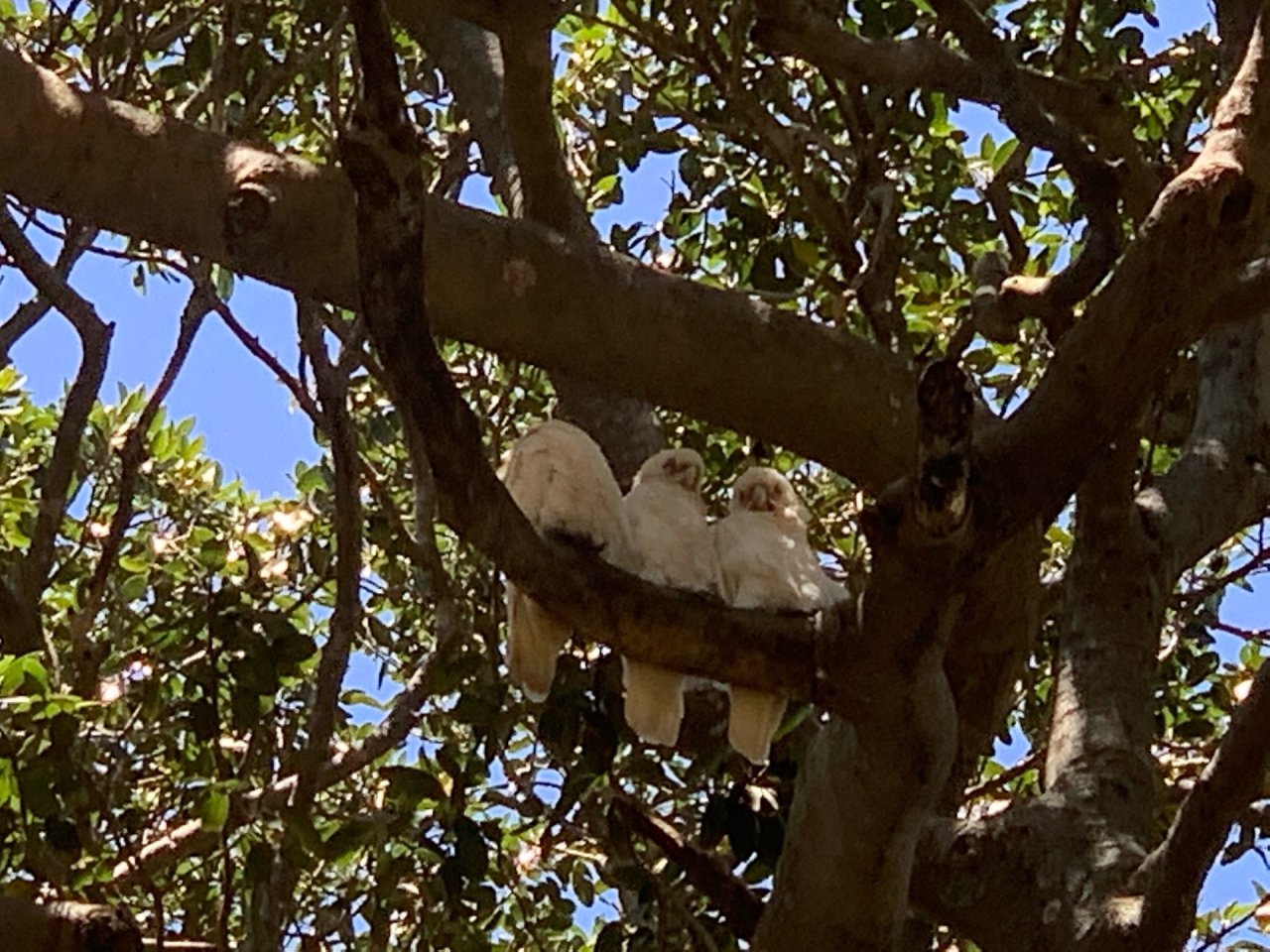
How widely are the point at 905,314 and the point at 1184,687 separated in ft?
3.62

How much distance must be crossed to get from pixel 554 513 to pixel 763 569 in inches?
13.9

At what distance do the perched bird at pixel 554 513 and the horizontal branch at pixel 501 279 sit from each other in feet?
0.47

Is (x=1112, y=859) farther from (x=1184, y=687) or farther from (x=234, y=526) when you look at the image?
(x=234, y=526)

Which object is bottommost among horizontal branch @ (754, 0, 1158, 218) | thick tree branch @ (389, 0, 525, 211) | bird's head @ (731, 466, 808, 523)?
bird's head @ (731, 466, 808, 523)

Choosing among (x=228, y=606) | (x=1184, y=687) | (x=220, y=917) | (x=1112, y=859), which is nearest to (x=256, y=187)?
(x=228, y=606)

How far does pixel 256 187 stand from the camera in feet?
8.25

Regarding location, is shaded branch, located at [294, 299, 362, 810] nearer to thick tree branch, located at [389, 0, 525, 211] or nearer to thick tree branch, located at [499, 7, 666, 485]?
thick tree branch, located at [499, 7, 666, 485]

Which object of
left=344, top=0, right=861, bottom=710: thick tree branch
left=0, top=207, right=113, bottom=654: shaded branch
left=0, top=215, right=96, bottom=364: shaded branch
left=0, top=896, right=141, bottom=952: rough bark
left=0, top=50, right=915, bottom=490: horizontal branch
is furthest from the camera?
left=0, top=215, right=96, bottom=364: shaded branch

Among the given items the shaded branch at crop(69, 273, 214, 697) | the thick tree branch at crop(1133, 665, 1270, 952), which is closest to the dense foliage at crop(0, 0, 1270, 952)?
the shaded branch at crop(69, 273, 214, 697)

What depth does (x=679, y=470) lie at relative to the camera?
310cm

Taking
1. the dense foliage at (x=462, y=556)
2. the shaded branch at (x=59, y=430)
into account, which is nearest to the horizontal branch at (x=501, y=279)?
the dense foliage at (x=462, y=556)

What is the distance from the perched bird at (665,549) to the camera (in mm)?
2660

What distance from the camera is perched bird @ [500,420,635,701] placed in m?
2.72

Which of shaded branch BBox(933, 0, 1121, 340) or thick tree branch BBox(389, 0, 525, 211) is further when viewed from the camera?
thick tree branch BBox(389, 0, 525, 211)
